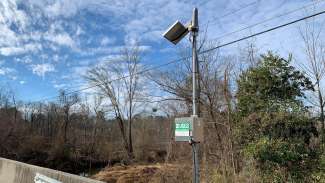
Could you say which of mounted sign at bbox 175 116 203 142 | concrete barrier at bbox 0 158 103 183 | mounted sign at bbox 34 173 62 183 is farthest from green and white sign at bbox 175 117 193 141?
mounted sign at bbox 34 173 62 183

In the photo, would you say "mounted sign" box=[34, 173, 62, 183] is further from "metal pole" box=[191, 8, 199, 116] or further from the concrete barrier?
"metal pole" box=[191, 8, 199, 116]

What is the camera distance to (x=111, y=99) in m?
33.3

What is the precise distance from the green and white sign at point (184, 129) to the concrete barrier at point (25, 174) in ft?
4.59

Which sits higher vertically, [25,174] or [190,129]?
[190,129]

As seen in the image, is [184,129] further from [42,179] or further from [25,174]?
[25,174]

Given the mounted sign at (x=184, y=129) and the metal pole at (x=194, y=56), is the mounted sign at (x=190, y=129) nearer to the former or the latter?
the mounted sign at (x=184, y=129)

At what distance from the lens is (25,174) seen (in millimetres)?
5980

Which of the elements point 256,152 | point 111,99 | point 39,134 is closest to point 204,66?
point 256,152

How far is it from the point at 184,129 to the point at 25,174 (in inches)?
146

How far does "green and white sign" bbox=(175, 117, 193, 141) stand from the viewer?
12.6 feet

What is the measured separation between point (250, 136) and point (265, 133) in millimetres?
455

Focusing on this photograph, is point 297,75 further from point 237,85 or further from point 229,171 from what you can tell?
point 229,171

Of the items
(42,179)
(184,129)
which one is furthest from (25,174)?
(184,129)

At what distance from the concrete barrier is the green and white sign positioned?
140 cm
